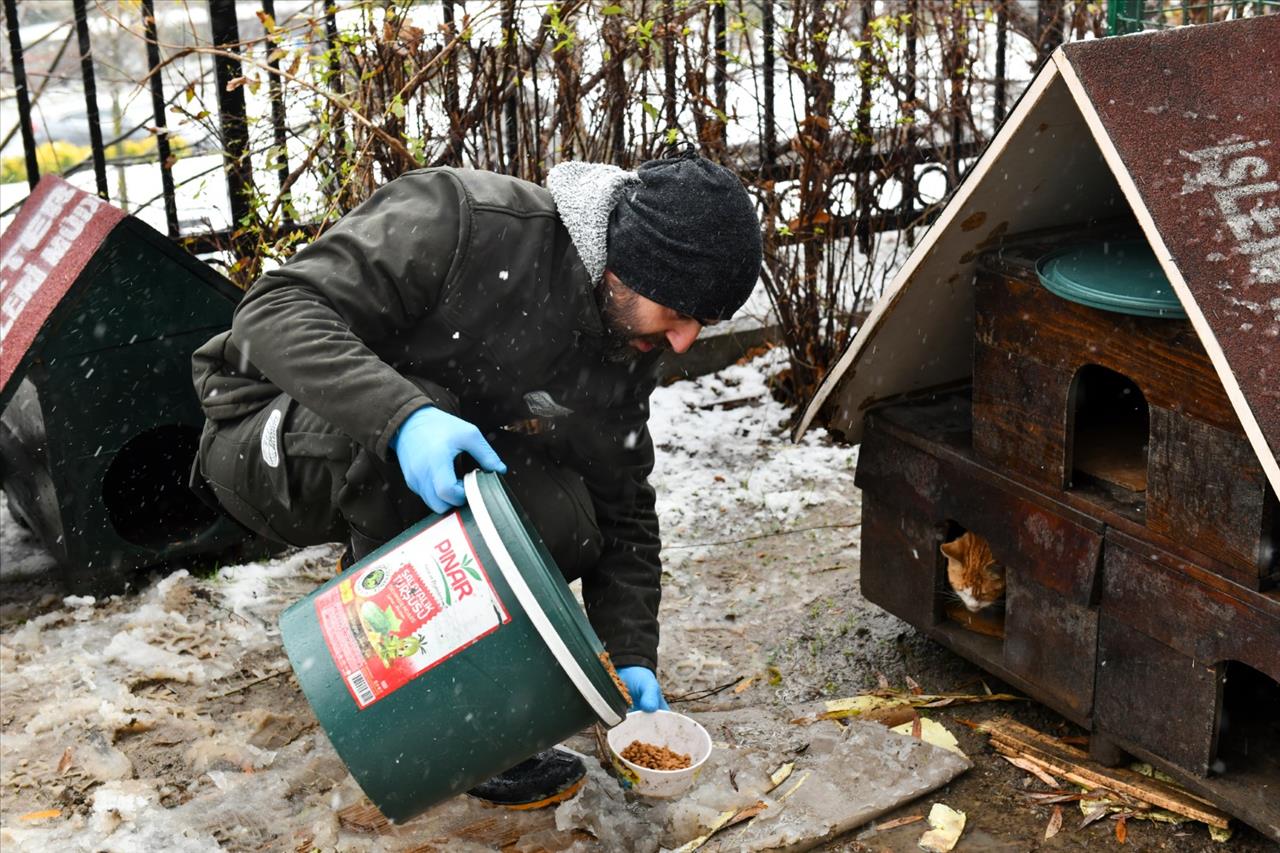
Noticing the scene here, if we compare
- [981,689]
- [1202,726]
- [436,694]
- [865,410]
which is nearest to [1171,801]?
[1202,726]

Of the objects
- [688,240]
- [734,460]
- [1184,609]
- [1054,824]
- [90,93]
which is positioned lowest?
[1054,824]

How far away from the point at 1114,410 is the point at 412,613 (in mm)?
1918

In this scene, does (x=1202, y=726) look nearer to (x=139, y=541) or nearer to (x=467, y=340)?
(x=467, y=340)

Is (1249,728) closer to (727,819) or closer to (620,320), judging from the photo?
(727,819)

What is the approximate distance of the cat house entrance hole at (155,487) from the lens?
13.3 feet

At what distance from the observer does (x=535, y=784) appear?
293cm

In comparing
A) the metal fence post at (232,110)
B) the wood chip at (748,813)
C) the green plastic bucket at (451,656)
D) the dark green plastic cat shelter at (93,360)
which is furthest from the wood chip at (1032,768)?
the metal fence post at (232,110)

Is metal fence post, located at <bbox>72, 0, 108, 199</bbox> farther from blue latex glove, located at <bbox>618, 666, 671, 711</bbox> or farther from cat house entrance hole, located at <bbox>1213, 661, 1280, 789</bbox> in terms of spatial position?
cat house entrance hole, located at <bbox>1213, 661, 1280, 789</bbox>

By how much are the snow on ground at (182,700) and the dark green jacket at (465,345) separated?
0.77 metres

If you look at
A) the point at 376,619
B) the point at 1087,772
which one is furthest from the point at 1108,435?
the point at 376,619

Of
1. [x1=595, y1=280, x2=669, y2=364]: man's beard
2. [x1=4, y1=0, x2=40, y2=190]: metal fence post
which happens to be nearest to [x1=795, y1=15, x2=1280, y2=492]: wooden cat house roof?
[x1=595, y1=280, x2=669, y2=364]: man's beard

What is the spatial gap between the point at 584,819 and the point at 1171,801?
1.20m

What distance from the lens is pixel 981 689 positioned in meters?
3.41

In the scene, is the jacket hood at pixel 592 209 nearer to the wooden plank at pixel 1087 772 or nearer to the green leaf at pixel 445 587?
the green leaf at pixel 445 587
